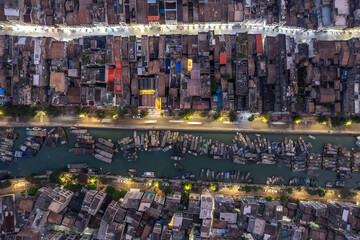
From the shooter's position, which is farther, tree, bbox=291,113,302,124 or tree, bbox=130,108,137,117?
tree, bbox=130,108,137,117

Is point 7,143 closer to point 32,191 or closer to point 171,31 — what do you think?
point 32,191

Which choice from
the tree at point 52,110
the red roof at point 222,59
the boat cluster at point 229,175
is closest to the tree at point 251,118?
the boat cluster at point 229,175

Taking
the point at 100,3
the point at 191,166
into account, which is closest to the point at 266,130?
the point at 191,166

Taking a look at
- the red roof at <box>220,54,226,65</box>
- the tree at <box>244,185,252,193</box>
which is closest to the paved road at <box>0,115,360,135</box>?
the tree at <box>244,185,252,193</box>

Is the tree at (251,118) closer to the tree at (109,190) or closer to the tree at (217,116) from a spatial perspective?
the tree at (217,116)

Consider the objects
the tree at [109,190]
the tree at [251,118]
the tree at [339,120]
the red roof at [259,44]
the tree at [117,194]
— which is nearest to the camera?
the red roof at [259,44]

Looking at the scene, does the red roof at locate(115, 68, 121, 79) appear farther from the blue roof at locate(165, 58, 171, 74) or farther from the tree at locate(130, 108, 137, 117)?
the blue roof at locate(165, 58, 171, 74)

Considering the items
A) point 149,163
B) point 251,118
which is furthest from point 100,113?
point 251,118
